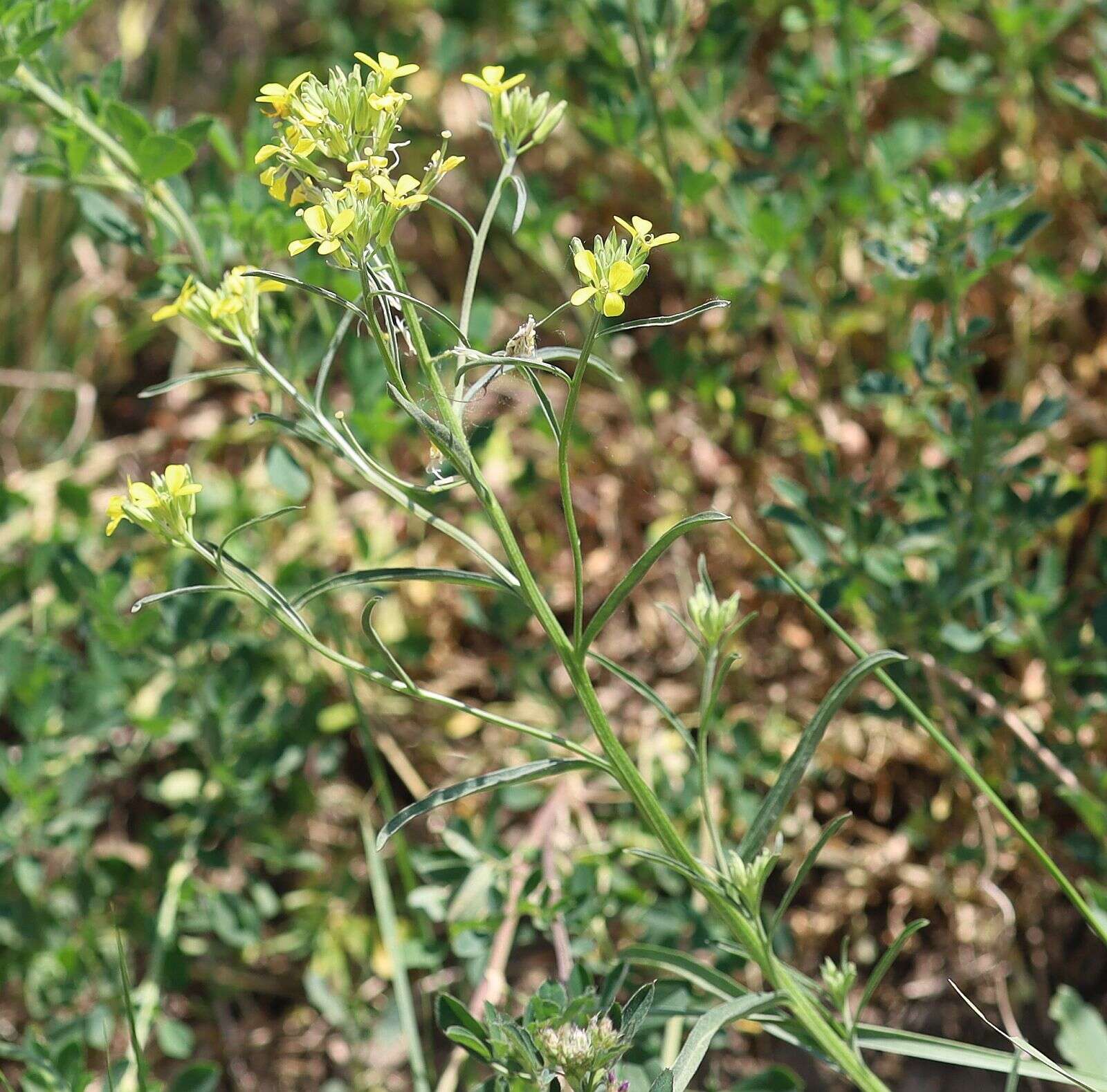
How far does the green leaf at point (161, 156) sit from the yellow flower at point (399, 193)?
616 millimetres

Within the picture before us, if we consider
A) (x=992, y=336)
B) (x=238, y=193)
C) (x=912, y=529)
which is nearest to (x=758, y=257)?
(x=912, y=529)

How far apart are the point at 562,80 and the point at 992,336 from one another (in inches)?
38.9

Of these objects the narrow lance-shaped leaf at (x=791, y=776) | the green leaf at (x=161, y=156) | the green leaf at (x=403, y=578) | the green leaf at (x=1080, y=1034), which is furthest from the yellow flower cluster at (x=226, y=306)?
the green leaf at (x=1080, y=1034)

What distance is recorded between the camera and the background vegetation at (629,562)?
1.57 m

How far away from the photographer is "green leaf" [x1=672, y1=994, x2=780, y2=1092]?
102 centimetres

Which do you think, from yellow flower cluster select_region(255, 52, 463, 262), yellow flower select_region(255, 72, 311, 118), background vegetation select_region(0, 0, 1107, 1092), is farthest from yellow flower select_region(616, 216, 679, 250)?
background vegetation select_region(0, 0, 1107, 1092)

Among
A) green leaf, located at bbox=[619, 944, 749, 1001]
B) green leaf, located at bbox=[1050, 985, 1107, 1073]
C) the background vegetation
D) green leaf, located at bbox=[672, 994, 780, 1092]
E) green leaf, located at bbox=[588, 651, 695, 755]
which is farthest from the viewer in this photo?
the background vegetation

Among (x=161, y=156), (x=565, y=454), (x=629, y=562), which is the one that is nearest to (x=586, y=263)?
(x=565, y=454)

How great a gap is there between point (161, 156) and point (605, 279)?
799 millimetres

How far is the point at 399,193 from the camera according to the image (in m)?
0.95

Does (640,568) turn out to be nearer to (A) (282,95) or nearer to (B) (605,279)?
(B) (605,279)

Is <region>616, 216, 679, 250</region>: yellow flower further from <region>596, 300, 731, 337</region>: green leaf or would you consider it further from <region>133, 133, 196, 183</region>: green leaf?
<region>133, 133, 196, 183</region>: green leaf

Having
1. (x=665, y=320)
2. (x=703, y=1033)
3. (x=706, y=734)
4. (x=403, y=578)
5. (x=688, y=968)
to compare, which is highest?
(x=665, y=320)

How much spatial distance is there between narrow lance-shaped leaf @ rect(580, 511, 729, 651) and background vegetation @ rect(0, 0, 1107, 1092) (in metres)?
0.58
